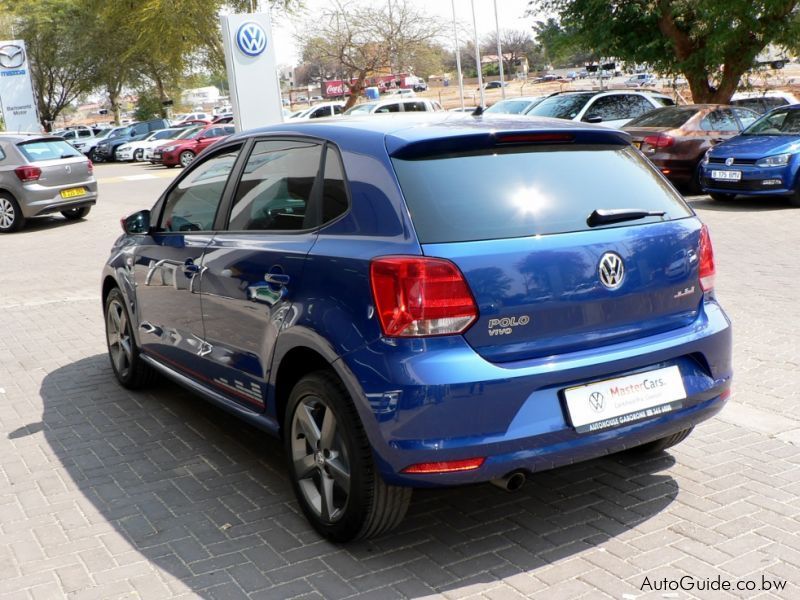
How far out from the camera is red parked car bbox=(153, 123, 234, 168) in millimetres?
33188

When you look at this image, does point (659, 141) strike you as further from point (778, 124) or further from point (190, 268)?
point (190, 268)

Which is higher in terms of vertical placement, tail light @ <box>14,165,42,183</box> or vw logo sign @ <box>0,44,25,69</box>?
vw logo sign @ <box>0,44,25,69</box>

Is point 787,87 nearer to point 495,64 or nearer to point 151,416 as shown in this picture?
point 151,416

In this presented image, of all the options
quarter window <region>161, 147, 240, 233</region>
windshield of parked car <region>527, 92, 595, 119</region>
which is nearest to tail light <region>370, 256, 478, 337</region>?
quarter window <region>161, 147, 240, 233</region>

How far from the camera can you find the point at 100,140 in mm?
42500

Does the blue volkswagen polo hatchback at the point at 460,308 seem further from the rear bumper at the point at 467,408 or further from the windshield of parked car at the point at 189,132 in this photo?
the windshield of parked car at the point at 189,132

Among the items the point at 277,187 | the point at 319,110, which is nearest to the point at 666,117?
the point at 277,187

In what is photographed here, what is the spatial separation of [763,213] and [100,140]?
35.0 metres

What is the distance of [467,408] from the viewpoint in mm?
3268

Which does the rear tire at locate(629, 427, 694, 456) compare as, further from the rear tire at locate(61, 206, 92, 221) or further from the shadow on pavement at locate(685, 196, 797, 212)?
the rear tire at locate(61, 206, 92, 221)

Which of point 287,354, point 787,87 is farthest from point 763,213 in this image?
point 787,87

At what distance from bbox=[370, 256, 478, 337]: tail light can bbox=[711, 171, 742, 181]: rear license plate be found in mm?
12168

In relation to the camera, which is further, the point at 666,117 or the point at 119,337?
the point at 666,117

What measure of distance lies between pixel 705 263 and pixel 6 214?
15.3 meters
